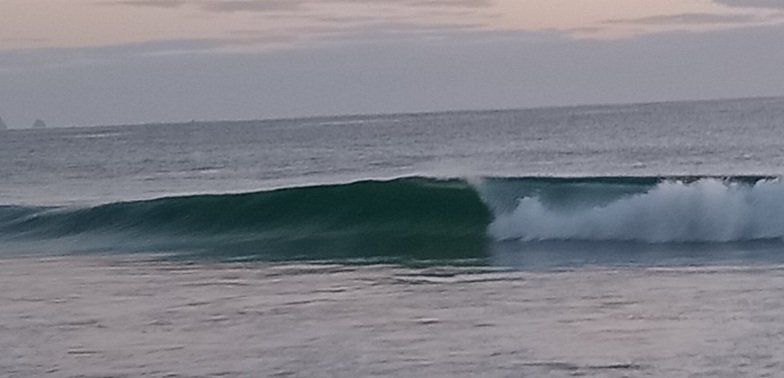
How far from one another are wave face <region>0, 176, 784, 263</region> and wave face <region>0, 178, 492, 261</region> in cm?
2

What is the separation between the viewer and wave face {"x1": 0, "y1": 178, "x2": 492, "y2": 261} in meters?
20.3

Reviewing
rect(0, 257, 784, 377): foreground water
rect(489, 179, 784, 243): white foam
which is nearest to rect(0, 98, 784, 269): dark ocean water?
rect(489, 179, 784, 243): white foam

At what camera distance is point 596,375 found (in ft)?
31.2

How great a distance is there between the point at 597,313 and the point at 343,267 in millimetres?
5324

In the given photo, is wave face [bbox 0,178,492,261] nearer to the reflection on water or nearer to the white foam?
the white foam

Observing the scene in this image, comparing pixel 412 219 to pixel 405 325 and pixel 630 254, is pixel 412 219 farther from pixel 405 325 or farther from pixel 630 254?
pixel 405 325

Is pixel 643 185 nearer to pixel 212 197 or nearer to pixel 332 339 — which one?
pixel 212 197

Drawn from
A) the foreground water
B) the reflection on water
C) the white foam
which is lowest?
the foreground water

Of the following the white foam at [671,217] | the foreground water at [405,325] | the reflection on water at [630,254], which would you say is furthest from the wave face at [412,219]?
the foreground water at [405,325]

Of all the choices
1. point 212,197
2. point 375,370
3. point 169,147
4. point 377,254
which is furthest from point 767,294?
point 169,147

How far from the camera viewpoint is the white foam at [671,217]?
18.4 meters

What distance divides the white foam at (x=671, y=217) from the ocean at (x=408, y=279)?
0.04 meters

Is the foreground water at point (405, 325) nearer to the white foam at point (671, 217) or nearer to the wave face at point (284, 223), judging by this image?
the white foam at point (671, 217)

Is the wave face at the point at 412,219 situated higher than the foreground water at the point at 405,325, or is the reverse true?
the wave face at the point at 412,219
